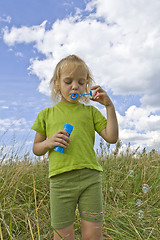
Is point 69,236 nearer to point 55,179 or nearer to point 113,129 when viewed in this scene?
point 55,179

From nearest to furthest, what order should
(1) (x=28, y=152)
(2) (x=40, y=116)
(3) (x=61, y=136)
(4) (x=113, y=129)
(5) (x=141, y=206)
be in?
(3) (x=61, y=136) < (4) (x=113, y=129) < (2) (x=40, y=116) < (5) (x=141, y=206) < (1) (x=28, y=152)

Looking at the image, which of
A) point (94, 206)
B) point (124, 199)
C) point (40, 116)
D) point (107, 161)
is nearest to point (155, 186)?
point (124, 199)

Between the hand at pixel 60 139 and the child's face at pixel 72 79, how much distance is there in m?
0.30

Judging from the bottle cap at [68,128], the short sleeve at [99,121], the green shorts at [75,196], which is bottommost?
the green shorts at [75,196]

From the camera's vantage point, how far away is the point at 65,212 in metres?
1.64

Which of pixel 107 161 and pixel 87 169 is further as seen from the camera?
pixel 107 161

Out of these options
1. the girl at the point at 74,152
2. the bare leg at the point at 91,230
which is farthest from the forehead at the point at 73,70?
the bare leg at the point at 91,230

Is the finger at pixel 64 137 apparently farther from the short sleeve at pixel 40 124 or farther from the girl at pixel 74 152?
the short sleeve at pixel 40 124

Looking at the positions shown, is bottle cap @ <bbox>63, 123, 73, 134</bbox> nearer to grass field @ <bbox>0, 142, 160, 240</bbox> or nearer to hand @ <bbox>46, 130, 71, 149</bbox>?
hand @ <bbox>46, 130, 71, 149</bbox>

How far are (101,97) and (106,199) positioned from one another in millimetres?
1625

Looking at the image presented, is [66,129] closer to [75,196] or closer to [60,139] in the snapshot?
[60,139]

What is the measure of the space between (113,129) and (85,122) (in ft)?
0.71

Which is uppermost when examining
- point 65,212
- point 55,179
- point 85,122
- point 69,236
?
point 85,122

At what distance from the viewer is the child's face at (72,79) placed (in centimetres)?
174
